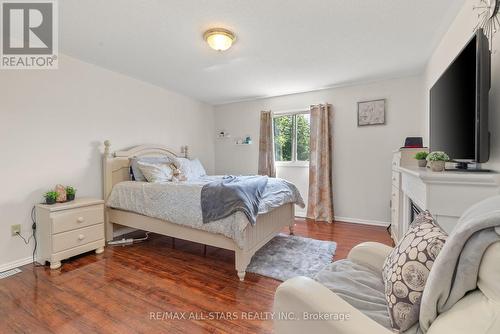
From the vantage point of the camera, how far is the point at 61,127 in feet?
8.91

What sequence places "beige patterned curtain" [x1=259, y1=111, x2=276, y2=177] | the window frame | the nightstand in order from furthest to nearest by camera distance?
"beige patterned curtain" [x1=259, y1=111, x2=276, y2=177]
the window frame
the nightstand

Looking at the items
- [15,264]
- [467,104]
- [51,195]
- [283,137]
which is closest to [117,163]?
[51,195]

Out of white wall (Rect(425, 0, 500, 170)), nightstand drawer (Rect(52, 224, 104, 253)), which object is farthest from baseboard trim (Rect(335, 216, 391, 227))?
nightstand drawer (Rect(52, 224, 104, 253))

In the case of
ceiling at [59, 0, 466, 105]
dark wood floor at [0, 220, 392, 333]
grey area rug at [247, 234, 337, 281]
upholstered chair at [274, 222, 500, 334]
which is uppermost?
ceiling at [59, 0, 466, 105]

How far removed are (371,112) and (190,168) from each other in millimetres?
2995

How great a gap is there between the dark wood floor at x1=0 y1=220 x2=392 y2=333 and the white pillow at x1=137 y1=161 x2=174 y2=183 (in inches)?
34.9

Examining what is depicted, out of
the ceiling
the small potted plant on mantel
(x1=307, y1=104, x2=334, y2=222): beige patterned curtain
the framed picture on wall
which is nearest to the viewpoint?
the small potted plant on mantel

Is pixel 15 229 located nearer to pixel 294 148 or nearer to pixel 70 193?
pixel 70 193

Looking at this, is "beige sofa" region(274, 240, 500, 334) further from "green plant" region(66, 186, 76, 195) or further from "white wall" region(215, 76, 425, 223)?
"white wall" region(215, 76, 425, 223)

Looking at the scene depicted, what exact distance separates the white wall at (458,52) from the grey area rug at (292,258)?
62.5 inches

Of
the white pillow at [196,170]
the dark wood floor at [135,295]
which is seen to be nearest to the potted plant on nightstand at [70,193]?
the dark wood floor at [135,295]

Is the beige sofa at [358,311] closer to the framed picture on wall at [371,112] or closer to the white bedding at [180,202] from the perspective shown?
the white bedding at [180,202]

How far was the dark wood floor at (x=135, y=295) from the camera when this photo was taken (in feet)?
5.11

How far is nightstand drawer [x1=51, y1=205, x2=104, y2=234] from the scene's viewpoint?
7.72 ft
